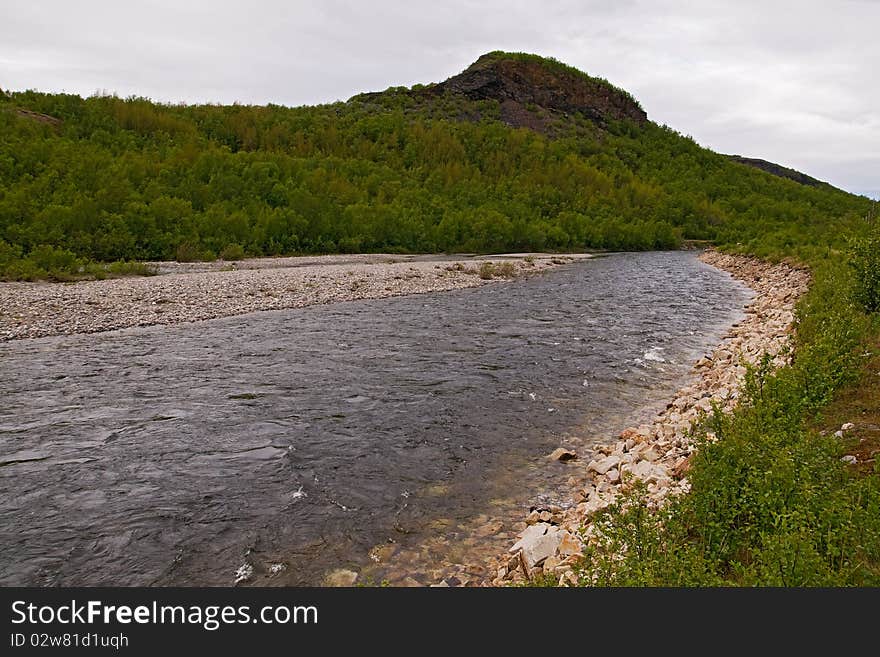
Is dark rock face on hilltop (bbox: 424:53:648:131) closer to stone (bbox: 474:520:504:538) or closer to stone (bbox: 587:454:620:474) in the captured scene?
stone (bbox: 587:454:620:474)

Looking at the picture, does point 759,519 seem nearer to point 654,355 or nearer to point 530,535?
point 530,535

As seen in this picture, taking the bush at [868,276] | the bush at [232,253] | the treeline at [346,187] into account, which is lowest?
the bush at [232,253]

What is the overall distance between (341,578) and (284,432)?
4.36 m

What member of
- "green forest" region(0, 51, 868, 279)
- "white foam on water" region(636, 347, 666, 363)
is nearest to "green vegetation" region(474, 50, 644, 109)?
"green forest" region(0, 51, 868, 279)

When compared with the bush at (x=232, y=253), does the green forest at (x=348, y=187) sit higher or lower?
higher

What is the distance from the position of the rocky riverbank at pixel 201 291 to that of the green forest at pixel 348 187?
17.4 ft

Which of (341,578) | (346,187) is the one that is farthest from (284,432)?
(346,187)

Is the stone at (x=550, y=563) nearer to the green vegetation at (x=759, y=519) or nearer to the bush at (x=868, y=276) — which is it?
the green vegetation at (x=759, y=519)

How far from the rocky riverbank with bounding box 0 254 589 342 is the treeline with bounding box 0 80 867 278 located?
17.4 feet

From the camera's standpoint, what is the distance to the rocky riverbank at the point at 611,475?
5.40 meters

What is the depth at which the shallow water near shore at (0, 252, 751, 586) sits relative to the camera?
20.5ft

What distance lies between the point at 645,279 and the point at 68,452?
32983 millimetres

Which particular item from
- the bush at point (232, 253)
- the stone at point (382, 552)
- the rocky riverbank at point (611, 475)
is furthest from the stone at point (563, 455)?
the bush at point (232, 253)

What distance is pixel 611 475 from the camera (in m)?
7.49
